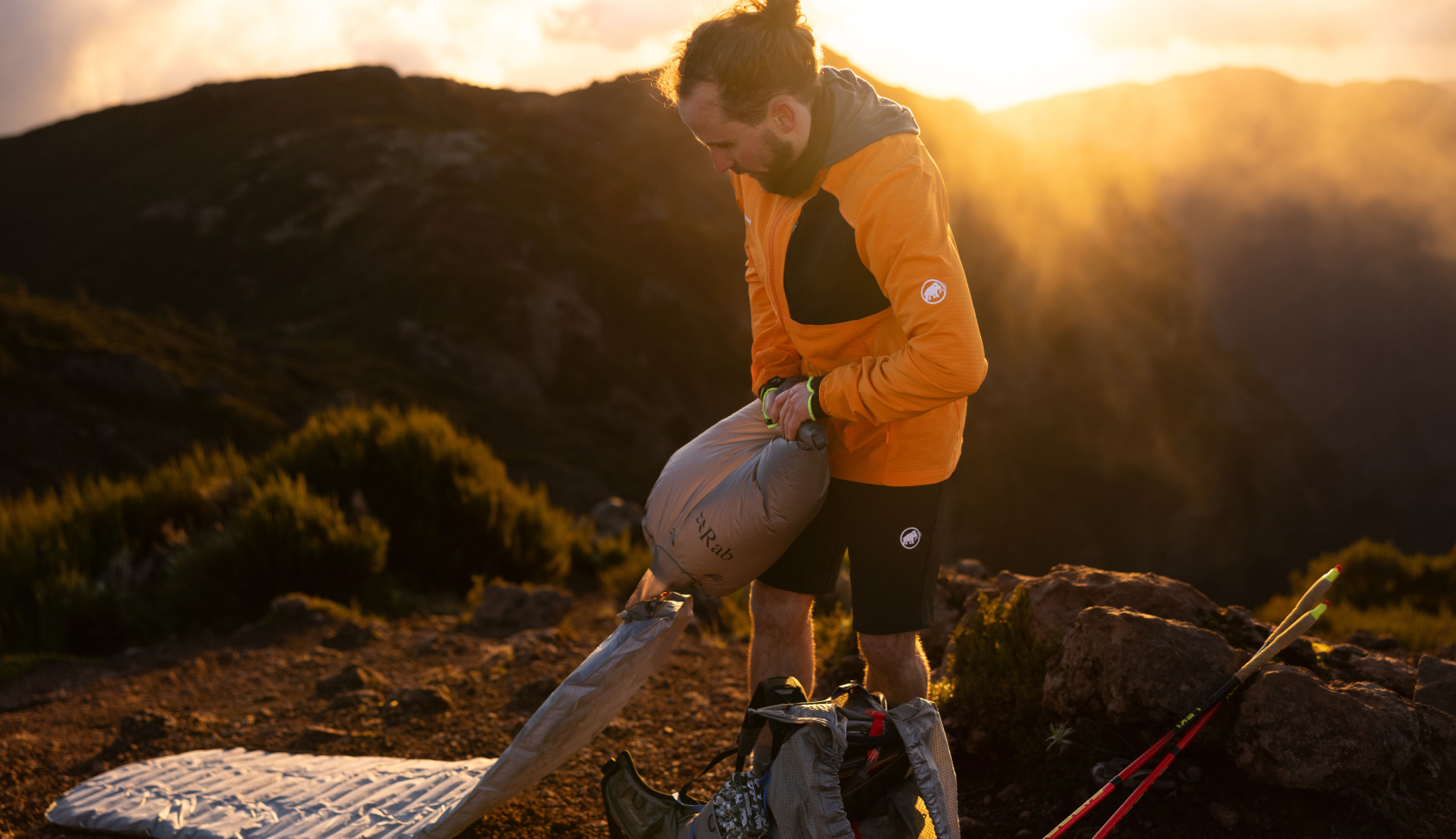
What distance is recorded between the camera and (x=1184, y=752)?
78.7 inches

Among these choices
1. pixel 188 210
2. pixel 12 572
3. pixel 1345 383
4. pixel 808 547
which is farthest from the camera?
pixel 1345 383

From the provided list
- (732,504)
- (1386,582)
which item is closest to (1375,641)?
(732,504)

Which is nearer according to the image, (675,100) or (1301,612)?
(675,100)

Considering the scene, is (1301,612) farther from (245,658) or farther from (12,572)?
(12,572)

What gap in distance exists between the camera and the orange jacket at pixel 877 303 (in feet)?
4.84

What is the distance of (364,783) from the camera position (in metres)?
2.48

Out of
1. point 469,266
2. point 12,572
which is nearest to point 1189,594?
point 12,572

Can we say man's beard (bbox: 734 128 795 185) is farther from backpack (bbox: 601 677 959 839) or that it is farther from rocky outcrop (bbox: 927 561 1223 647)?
rocky outcrop (bbox: 927 561 1223 647)

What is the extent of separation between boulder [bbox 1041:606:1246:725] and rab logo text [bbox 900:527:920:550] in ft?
2.11

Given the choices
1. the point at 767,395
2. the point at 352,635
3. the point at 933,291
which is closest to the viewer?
the point at 933,291

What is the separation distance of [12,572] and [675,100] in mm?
5202

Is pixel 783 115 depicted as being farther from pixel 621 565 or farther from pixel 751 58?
pixel 621 565

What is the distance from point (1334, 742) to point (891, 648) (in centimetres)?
95

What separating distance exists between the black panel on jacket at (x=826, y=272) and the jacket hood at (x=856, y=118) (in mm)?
87
